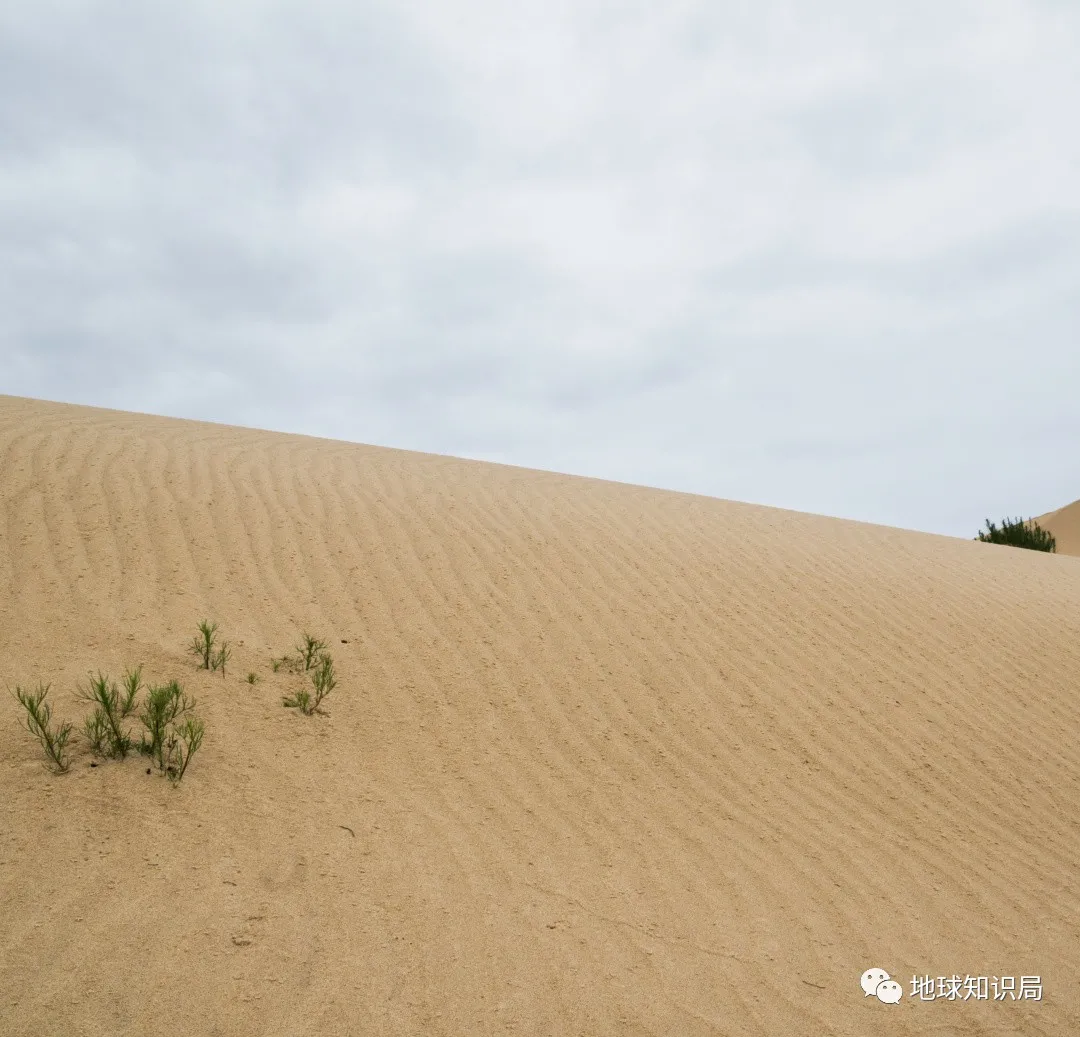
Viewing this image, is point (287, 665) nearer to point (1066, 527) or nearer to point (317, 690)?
point (317, 690)

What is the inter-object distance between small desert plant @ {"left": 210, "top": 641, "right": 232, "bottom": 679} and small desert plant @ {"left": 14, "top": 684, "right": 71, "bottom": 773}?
0.85m

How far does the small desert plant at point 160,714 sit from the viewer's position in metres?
3.95

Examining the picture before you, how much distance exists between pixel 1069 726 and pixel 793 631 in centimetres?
199

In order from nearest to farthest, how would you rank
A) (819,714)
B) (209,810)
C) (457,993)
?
1. (457,993)
2. (209,810)
3. (819,714)

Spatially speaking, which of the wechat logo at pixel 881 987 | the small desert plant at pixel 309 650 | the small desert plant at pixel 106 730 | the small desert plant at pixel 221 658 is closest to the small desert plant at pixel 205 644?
the small desert plant at pixel 221 658

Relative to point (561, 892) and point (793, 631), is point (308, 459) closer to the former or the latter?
point (793, 631)

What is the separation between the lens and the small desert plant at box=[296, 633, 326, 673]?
494 centimetres

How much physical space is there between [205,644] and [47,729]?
107 cm

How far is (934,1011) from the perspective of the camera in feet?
11.3

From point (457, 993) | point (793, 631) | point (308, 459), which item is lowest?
point (457, 993)

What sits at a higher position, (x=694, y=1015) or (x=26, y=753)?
(x=26, y=753)

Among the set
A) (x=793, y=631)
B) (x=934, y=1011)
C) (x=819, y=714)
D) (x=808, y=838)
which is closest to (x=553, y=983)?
(x=934, y=1011)

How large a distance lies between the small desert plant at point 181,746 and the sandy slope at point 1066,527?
25.0 metres

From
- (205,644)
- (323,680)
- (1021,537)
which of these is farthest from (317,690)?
(1021,537)
